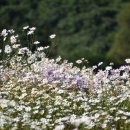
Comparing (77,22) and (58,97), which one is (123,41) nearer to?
(77,22)

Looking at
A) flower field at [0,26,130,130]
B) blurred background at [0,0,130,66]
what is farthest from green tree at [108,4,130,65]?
flower field at [0,26,130,130]

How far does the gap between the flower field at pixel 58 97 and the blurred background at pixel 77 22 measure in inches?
1524

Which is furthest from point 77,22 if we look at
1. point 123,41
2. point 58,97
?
point 58,97

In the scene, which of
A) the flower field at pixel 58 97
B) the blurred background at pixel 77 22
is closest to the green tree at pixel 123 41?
the blurred background at pixel 77 22

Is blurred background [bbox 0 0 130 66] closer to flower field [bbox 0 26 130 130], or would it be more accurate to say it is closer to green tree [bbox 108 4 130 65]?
green tree [bbox 108 4 130 65]

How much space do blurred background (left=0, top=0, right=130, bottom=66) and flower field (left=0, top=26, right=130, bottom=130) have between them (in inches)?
1524

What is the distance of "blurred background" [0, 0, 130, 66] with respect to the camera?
49500mm

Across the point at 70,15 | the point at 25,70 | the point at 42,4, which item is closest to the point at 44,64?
the point at 25,70

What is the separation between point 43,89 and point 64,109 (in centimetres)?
66

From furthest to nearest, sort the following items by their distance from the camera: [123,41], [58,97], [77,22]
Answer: [77,22], [123,41], [58,97]

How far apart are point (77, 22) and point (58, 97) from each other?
5077 centimetres

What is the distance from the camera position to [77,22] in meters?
57.0

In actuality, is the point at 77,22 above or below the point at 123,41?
above

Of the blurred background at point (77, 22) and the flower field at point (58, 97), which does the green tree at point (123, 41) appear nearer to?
the blurred background at point (77, 22)
